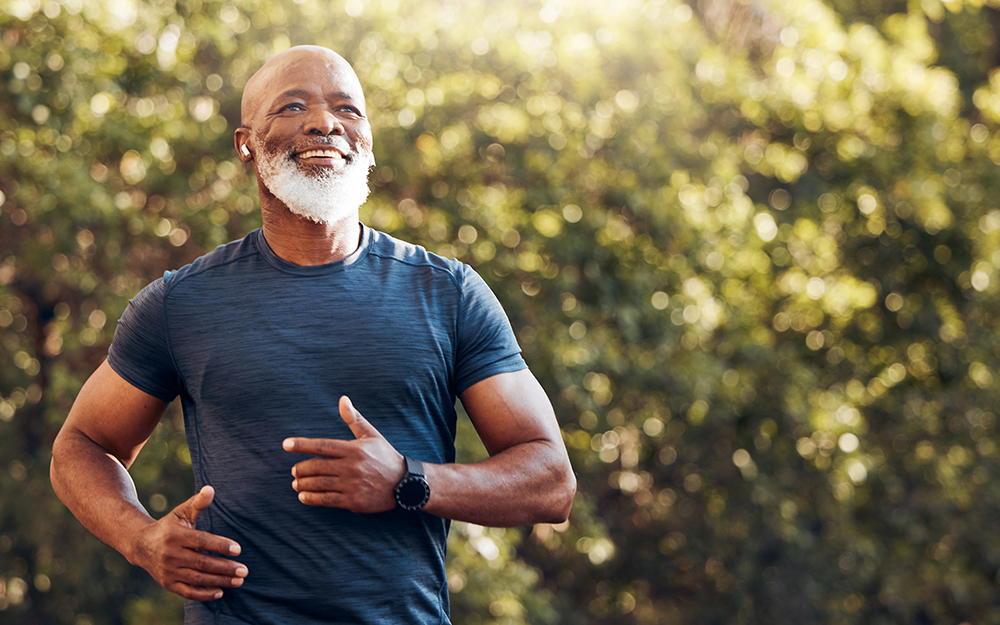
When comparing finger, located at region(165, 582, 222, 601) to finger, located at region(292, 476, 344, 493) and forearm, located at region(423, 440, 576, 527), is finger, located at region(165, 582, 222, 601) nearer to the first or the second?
finger, located at region(292, 476, 344, 493)

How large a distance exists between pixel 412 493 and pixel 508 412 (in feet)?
0.88

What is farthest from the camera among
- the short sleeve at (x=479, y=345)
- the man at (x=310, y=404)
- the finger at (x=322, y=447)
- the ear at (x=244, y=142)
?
the ear at (x=244, y=142)

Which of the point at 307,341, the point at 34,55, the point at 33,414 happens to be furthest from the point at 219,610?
the point at 33,414

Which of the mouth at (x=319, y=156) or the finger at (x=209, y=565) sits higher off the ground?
the mouth at (x=319, y=156)

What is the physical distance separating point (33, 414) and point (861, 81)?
21.9 feet

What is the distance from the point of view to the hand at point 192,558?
60.6 inches

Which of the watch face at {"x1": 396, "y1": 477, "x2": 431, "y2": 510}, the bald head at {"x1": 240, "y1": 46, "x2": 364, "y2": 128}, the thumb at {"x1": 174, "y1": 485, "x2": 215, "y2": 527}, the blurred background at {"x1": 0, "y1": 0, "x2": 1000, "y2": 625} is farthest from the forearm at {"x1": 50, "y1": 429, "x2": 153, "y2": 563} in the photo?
the blurred background at {"x1": 0, "y1": 0, "x2": 1000, "y2": 625}

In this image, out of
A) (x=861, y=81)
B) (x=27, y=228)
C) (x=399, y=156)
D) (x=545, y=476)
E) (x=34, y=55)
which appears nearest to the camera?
(x=545, y=476)

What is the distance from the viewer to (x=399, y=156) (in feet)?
18.3

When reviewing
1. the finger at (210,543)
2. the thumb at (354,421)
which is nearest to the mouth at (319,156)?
the thumb at (354,421)

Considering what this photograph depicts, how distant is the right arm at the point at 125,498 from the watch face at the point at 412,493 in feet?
1.04

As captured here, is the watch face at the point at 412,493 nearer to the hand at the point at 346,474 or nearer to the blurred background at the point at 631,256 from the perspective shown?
the hand at the point at 346,474

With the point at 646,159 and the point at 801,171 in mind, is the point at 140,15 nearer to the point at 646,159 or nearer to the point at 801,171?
the point at 646,159

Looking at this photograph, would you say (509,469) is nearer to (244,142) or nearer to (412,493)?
(412,493)
